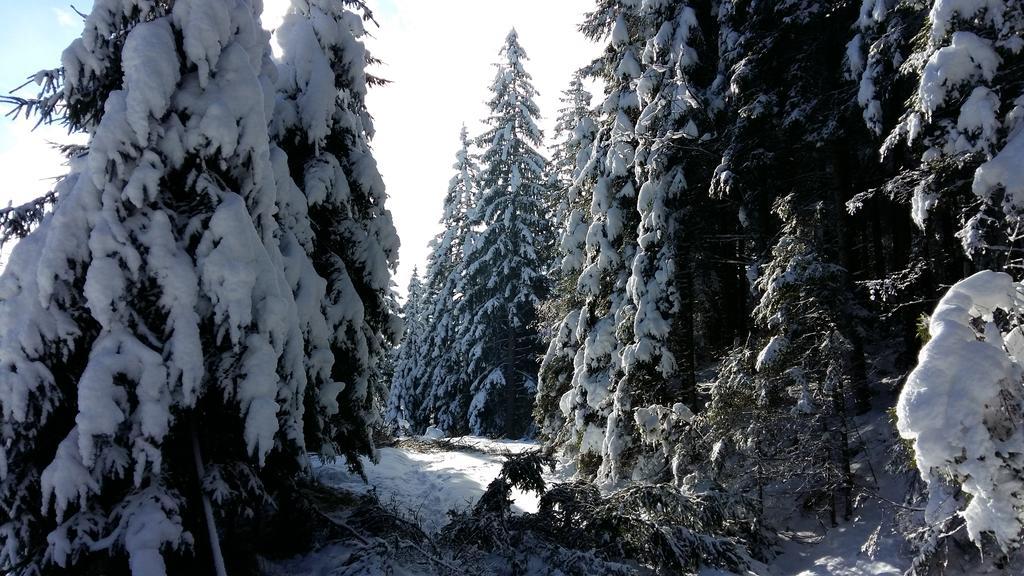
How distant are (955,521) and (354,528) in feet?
22.4

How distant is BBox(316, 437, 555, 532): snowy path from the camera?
10.5m

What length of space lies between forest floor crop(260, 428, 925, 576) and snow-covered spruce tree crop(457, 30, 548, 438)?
1066cm

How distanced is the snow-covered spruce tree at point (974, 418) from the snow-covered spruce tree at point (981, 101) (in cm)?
208

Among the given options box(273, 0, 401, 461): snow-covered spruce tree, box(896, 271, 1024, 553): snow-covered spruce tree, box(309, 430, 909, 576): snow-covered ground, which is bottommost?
box(309, 430, 909, 576): snow-covered ground

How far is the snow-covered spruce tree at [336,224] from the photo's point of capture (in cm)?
829

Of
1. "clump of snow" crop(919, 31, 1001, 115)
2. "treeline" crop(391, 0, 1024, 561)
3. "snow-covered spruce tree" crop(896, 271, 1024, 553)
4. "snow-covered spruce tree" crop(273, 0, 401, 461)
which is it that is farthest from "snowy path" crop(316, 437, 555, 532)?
"clump of snow" crop(919, 31, 1001, 115)

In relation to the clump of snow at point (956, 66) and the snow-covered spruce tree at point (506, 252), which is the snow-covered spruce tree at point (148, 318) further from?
the snow-covered spruce tree at point (506, 252)

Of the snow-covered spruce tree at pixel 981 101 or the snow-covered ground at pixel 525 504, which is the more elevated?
the snow-covered spruce tree at pixel 981 101

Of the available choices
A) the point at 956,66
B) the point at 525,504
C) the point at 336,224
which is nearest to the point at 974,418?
the point at 956,66

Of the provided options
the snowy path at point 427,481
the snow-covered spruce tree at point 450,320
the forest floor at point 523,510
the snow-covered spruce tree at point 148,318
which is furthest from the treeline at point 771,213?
the snow-covered spruce tree at point 450,320

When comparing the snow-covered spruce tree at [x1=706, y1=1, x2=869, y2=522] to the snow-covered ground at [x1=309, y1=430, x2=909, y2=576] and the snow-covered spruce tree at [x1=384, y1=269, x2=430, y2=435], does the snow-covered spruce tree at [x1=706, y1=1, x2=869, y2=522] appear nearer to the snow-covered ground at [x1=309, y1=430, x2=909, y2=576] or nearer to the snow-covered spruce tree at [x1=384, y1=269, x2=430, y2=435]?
the snow-covered ground at [x1=309, y1=430, x2=909, y2=576]

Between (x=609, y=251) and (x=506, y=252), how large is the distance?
46.7ft

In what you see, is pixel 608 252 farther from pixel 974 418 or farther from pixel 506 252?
pixel 506 252

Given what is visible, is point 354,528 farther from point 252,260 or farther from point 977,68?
point 977,68
